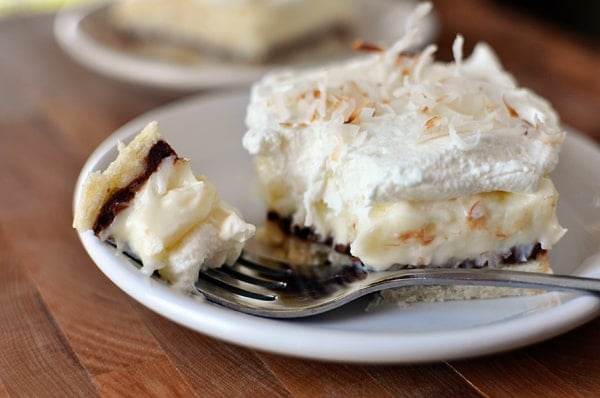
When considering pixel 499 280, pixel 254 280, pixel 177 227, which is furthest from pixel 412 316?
pixel 177 227

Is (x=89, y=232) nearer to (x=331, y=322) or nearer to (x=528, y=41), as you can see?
(x=331, y=322)

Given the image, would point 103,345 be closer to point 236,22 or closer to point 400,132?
point 400,132

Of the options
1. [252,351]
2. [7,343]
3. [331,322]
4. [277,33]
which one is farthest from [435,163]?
[277,33]

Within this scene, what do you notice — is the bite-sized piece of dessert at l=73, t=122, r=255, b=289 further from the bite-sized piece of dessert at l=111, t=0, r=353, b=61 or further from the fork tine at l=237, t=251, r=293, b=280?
the bite-sized piece of dessert at l=111, t=0, r=353, b=61

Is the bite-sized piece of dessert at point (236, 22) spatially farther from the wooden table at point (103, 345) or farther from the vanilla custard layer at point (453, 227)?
the vanilla custard layer at point (453, 227)

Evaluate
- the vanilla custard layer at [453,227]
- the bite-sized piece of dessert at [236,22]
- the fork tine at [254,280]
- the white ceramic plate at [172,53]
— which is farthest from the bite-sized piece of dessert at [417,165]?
the bite-sized piece of dessert at [236,22]
